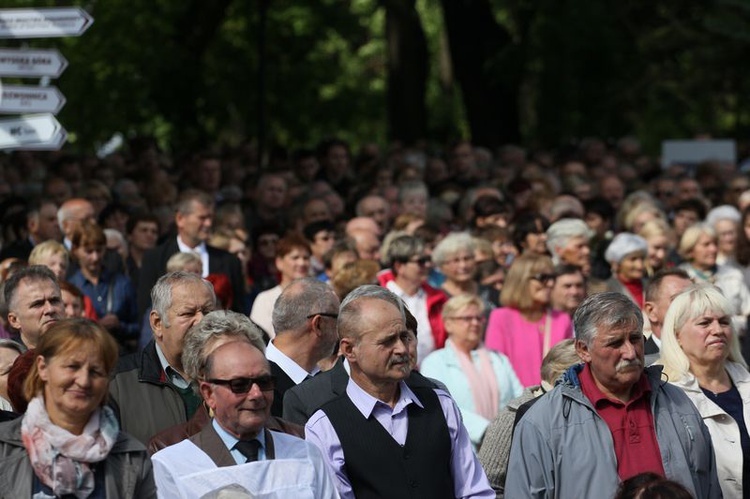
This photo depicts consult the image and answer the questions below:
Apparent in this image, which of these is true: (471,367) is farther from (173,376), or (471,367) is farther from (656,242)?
(656,242)

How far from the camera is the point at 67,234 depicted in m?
13.0

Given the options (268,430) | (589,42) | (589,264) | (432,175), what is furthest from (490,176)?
(268,430)

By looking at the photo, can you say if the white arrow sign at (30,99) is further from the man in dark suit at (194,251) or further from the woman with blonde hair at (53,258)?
the man in dark suit at (194,251)

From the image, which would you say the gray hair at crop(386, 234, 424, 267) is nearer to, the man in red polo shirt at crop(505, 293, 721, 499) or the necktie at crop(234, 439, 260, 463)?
the man in red polo shirt at crop(505, 293, 721, 499)

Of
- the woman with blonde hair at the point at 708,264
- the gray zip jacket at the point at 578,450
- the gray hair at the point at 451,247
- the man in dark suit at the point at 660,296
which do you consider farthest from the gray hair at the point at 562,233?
the gray zip jacket at the point at 578,450

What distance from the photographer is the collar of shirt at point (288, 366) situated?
7902mm

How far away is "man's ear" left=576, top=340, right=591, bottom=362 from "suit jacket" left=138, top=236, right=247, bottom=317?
5.02 metres

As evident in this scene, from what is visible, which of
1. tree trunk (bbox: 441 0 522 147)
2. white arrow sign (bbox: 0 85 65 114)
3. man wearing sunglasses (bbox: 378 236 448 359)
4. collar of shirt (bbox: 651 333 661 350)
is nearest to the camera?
collar of shirt (bbox: 651 333 661 350)

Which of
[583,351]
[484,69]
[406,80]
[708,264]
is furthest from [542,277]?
[406,80]

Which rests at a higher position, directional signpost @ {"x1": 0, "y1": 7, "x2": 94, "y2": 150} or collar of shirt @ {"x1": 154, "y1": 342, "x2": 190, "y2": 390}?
directional signpost @ {"x1": 0, "y1": 7, "x2": 94, "y2": 150}

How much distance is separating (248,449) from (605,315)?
67.0 inches

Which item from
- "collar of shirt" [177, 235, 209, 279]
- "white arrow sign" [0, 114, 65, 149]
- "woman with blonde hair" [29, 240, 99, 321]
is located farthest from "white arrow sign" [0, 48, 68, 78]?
"collar of shirt" [177, 235, 209, 279]

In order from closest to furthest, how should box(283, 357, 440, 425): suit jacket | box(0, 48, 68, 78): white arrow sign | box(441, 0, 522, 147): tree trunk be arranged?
box(283, 357, 440, 425): suit jacket
box(0, 48, 68, 78): white arrow sign
box(441, 0, 522, 147): tree trunk

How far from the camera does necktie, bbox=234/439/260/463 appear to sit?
6086mm
